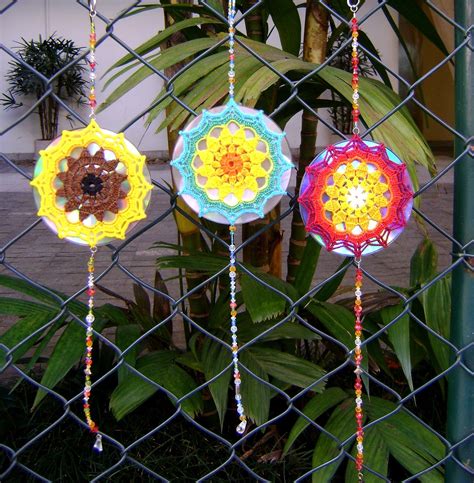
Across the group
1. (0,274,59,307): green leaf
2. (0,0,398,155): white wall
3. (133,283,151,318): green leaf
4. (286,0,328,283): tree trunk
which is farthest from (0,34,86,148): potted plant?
(0,274,59,307): green leaf

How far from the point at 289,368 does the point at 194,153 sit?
26.2 inches

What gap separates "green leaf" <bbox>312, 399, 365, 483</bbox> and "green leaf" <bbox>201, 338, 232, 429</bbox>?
22 cm

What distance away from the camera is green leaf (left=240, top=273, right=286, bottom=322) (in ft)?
4.10

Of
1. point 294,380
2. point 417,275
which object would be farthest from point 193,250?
point 417,275

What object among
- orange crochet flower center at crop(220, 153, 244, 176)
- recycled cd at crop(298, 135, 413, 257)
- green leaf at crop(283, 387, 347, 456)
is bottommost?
green leaf at crop(283, 387, 347, 456)

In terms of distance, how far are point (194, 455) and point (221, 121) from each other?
1014 millimetres

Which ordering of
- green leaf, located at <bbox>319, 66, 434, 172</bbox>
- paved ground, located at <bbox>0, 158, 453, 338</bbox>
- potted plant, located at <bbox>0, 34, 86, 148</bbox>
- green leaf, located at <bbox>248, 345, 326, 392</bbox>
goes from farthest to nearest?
1. potted plant, located at <bbox>0, 34, 86, 148</bbox>
2. paved ground, located at <bbox>0, 158, 453, 338</bbox>
3. green leaf, located at <bbox>248, 345, 326, 392</bbox>
4. green leaf, located at <bbox>319, 66, 434, 172</bbox>

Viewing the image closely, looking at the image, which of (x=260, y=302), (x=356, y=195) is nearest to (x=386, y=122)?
(x=356, y=195)

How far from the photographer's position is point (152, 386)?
130 centimetres

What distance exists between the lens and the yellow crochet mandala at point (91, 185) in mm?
857

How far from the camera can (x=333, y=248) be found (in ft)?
3.13

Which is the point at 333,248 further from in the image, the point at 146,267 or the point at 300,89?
the point at 146,267

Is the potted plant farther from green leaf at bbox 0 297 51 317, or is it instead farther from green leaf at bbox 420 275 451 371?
green leaf at bbox 420 275 451 371

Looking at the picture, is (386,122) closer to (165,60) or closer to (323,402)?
(165,60)
